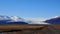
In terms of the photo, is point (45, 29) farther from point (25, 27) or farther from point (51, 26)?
point (25, 27)

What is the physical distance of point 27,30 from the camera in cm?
304

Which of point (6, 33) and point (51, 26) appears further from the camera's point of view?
point (51, 26)

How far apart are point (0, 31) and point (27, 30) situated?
0.54 meters

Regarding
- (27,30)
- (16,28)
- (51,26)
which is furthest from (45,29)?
(16,28)

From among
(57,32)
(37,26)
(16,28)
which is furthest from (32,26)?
(57,32)

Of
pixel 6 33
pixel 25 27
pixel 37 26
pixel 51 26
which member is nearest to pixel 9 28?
pixel 6 33

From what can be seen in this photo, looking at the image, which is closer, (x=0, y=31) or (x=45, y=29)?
(x=0, y=31)

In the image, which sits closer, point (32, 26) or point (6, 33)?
point (6, 33)

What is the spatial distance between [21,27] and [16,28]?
10 centimetres

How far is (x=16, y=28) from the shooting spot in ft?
9.93

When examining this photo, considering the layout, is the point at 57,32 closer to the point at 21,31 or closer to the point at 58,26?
the point at 58,26

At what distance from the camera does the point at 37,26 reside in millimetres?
3176

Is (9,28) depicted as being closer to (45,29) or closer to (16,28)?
(16,28)

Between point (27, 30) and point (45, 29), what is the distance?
0.39m
